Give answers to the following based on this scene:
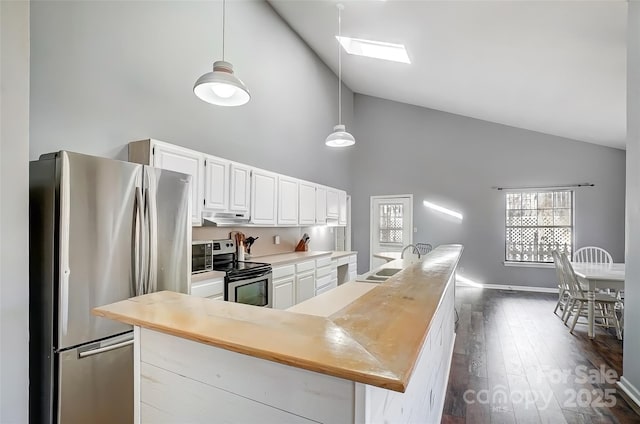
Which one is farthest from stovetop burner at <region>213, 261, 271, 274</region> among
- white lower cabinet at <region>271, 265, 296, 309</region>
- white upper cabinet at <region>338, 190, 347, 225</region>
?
white upper cabinet at <region>338, 190, 347, 225</region>

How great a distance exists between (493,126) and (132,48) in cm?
629

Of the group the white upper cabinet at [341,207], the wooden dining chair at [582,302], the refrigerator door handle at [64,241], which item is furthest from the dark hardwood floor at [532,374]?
the white upper cabinet at [341,207]

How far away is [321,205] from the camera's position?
5.47 meters


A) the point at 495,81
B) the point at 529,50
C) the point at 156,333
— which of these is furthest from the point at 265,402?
the point at 495,81

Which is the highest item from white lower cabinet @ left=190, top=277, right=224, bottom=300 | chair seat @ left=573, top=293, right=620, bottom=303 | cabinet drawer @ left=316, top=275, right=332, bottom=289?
white lower cabinet @ left=190, top=277, right=224, bottom=300

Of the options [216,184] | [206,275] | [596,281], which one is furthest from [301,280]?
[596,281]

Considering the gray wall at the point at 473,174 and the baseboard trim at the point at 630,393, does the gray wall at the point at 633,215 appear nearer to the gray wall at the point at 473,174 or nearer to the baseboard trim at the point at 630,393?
the baseboard trim at the point at 630,393

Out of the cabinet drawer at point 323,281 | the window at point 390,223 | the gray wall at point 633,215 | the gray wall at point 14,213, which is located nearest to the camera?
the gray wall at point 14,213

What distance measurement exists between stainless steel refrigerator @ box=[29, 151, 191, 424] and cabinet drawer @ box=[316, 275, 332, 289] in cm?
303

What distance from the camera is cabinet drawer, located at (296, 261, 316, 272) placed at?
4262 mm

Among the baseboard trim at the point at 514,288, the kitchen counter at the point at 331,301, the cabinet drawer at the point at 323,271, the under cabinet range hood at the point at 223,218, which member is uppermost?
the under cabinet range hood at the point at 223,218

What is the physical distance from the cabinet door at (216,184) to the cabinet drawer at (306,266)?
143cm

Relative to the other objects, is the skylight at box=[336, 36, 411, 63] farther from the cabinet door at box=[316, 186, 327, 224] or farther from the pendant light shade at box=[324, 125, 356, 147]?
the cabinet door at box=[316, 186, 327, 224]

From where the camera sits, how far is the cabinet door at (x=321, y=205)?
210 inches
